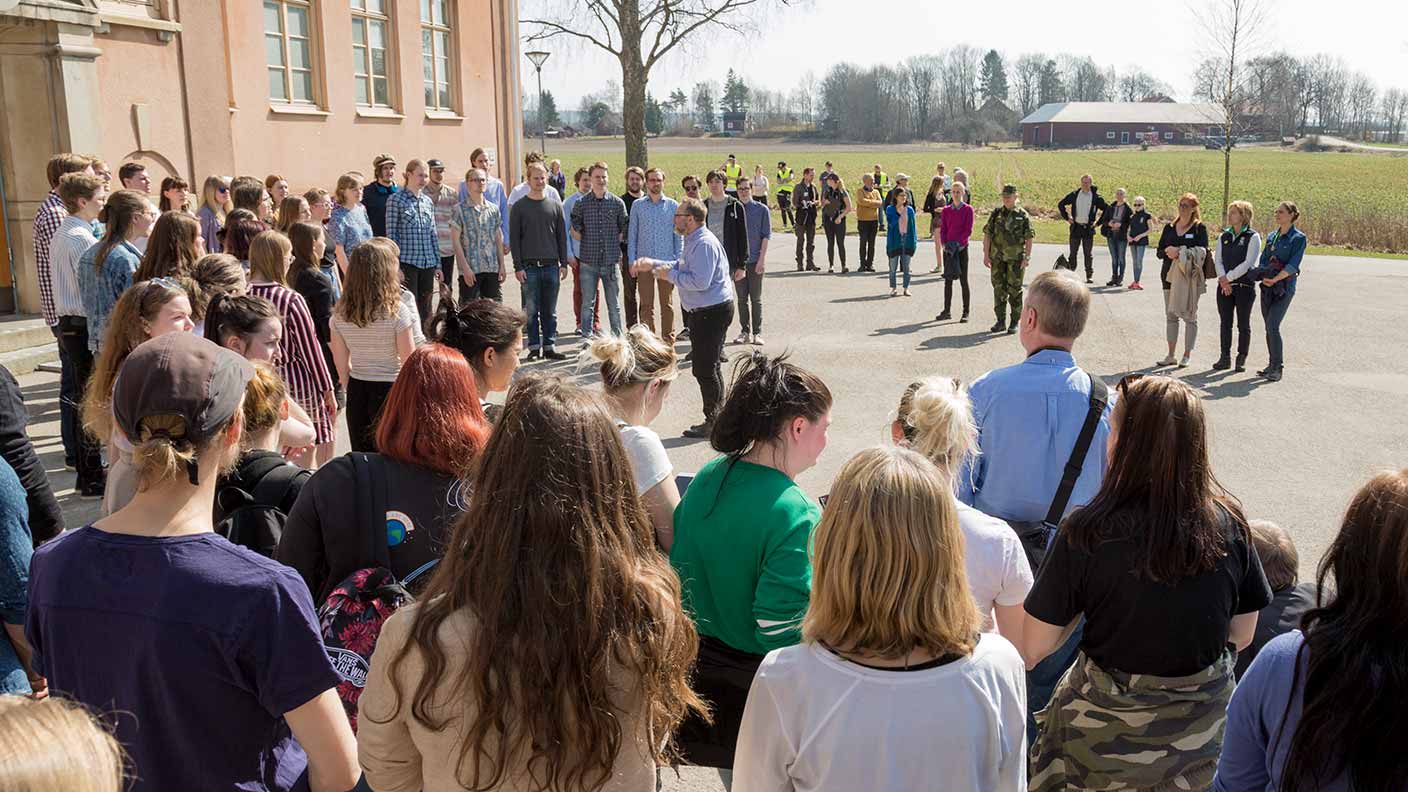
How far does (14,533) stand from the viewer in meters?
2.96

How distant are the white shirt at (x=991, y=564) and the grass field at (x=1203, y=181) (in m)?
25.6

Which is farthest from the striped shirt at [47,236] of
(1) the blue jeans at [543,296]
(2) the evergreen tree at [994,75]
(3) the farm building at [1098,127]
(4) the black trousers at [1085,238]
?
(2) the evergreen tree at [994,75]

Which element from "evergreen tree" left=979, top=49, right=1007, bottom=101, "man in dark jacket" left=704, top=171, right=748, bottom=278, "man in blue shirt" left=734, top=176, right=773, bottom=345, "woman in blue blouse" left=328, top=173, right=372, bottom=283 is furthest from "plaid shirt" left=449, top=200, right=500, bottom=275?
"evergreen tree" left=979, top=49, right=1007, bottom=101

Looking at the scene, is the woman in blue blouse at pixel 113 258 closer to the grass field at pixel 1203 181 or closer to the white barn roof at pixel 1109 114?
the grass field at pixel 1203 181

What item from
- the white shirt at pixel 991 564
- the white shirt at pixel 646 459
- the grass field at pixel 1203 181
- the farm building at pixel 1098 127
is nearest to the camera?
the white shirt at pixel 991 564

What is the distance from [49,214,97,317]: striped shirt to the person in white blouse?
10156mm

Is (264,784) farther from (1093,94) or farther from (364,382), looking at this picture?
(1093,94)

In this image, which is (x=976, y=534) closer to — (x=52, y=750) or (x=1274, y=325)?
(x=52, y=750)

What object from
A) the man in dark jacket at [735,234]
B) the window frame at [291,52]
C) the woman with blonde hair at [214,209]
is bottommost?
the man in dark jacket at [735,234]

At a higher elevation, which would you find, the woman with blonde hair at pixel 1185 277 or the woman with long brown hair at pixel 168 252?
the woman with long brown hair at pixel 168 252

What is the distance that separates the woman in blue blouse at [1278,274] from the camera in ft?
35.1

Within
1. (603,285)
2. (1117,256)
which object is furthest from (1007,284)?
(1117,256)

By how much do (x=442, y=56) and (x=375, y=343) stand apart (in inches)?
626

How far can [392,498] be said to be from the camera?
9.77 ft
